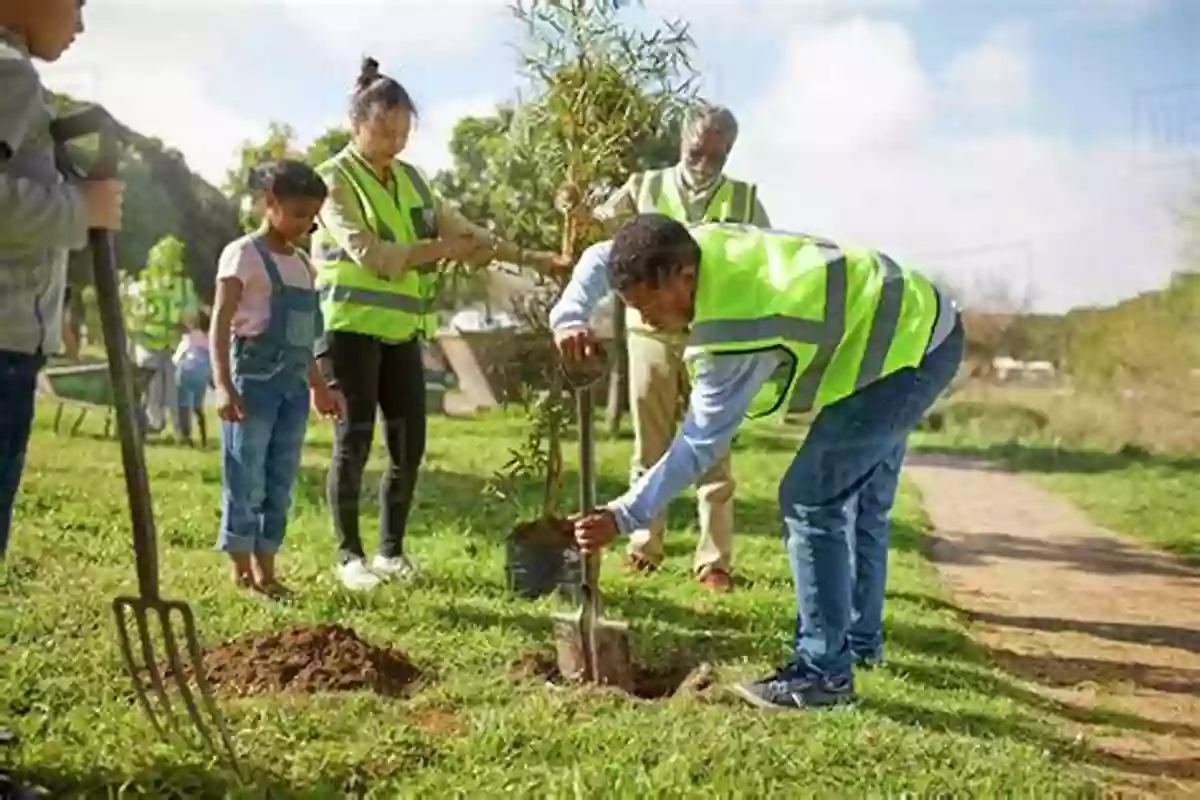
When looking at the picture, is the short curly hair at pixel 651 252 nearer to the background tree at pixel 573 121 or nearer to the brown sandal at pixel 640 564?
the background tree at pixel 573 121

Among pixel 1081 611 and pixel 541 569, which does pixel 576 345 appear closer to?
pixel 541 569

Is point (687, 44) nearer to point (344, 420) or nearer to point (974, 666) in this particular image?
point (344, 420)

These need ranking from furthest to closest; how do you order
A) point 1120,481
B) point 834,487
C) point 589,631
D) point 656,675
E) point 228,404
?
point 1120,481 → point 228,404 → point 656,675 → point 589,631 → point 834,487

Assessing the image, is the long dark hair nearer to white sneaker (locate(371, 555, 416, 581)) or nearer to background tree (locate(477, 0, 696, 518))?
background tree (locate(477, 0, 696, 518))

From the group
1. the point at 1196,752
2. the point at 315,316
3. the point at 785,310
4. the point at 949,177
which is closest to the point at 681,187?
the point at 949,177

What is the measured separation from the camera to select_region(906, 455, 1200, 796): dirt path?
286 centimetres

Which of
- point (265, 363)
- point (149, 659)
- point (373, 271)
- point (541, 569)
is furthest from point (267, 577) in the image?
point (149, 659)

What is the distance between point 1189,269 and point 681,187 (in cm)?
173

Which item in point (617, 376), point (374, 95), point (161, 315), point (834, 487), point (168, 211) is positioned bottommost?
point (834, 487)

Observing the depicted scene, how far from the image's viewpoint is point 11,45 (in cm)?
197

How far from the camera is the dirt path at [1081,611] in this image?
2.86m

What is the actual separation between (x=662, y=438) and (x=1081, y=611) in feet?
3.89

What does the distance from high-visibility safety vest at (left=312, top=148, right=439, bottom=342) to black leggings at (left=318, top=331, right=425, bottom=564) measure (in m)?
0.05

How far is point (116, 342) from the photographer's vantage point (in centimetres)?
212
